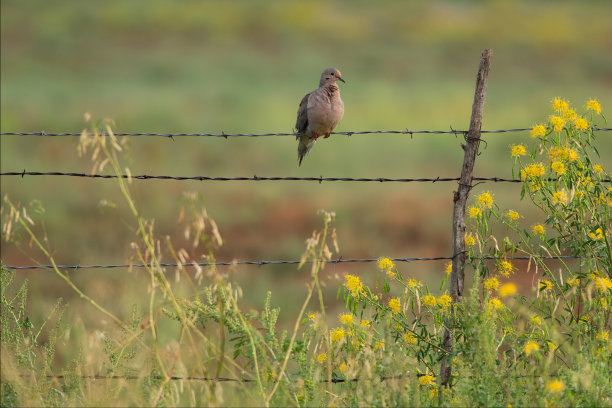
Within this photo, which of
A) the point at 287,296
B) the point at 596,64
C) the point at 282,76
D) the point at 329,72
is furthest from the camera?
the point at 596,64

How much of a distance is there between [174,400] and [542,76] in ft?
121

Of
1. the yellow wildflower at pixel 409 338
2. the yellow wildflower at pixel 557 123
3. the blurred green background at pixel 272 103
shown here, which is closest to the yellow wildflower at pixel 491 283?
the yellow wildflower at pixel 409 338

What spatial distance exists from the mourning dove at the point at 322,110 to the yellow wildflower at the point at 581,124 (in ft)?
8.86

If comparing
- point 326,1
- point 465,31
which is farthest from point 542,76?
point 326,1

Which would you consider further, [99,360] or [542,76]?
[542,76]

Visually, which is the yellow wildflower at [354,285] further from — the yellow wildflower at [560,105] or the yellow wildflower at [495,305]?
the yellow wildflower at [560,105]

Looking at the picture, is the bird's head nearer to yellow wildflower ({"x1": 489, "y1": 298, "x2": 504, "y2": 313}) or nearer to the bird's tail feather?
the bird's tail feather

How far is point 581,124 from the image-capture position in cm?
454

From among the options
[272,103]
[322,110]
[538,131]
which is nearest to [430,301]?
[538,131]

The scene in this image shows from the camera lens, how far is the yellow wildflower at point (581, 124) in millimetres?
4516

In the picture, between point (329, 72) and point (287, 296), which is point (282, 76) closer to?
point (287, 296)

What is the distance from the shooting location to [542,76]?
125ft

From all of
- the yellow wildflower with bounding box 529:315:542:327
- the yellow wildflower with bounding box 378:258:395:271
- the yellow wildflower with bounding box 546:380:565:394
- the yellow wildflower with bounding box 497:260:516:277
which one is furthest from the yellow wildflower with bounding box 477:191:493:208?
the yellow wildflower with bounding box 546:380:565:394

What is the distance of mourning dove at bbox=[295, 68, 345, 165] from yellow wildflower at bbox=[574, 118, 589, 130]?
2.70 metres
